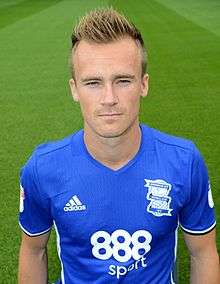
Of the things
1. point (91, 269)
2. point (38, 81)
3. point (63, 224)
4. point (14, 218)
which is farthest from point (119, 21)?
point (38, 81)

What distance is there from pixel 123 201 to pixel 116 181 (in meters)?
0.08

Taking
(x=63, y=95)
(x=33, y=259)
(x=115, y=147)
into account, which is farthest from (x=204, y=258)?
(x=63, y=95)

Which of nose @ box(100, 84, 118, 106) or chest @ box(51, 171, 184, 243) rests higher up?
nose @ box(100, 84, 118, 106)

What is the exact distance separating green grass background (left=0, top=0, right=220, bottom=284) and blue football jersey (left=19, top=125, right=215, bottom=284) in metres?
1.47

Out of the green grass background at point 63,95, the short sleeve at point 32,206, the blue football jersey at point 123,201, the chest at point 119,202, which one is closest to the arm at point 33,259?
the short sleeve at point 32,206

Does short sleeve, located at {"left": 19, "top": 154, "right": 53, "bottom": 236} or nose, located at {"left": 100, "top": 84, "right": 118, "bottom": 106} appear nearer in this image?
nose, located at {"left": 100, "top": 84, "right": 118, "bottom": 106}

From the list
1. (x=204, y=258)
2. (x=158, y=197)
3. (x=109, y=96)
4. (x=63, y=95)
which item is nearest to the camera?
(x=109, y=96)

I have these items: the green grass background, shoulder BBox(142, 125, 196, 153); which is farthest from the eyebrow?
the green grass background

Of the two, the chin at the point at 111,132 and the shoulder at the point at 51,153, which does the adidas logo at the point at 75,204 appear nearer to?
the shoulder at the point at 51,153

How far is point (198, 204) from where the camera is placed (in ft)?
6.85

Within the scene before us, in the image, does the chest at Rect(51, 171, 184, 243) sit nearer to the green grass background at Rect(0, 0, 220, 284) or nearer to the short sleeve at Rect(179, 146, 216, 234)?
the short sleeve at Rect(179, 146, 216, 234)

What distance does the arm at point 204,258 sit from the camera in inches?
84.5

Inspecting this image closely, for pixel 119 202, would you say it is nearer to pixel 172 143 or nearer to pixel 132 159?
pixel 132 159

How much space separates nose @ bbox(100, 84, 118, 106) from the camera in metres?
1.88
